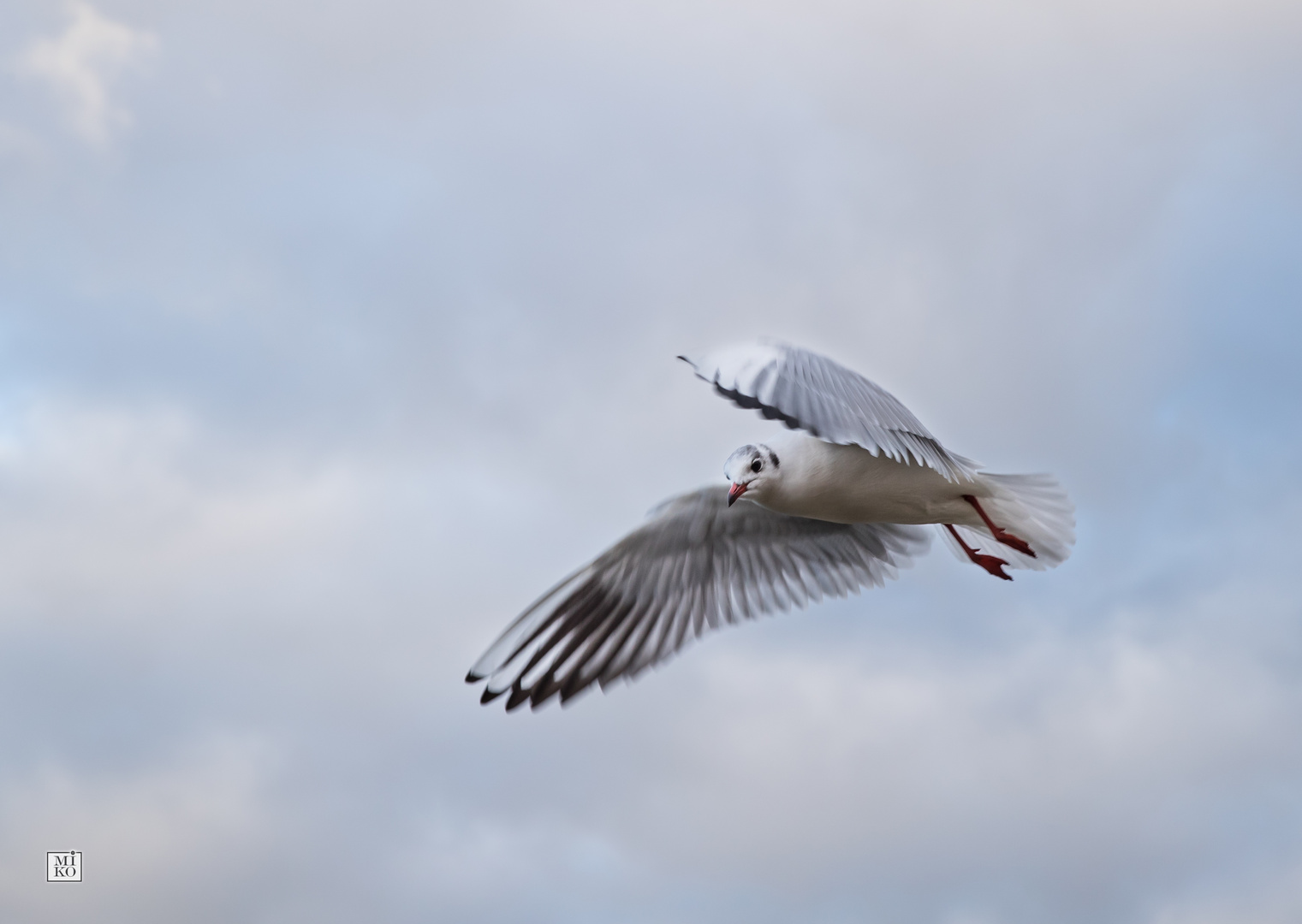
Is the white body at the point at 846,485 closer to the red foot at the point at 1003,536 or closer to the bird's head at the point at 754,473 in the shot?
the bird's head at the point at 754,473

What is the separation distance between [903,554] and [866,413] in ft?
7.04

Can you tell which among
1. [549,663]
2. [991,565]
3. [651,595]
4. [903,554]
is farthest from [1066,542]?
→ [549,663]

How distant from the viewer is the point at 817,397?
4.07m

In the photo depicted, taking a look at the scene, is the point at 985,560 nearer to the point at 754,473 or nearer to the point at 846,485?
the point at 846,485

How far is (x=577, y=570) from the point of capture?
6043mm

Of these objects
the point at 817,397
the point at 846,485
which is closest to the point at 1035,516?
the point at 846,485

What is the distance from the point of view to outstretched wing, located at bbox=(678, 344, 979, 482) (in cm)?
379

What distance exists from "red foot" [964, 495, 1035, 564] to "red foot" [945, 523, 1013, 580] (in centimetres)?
14

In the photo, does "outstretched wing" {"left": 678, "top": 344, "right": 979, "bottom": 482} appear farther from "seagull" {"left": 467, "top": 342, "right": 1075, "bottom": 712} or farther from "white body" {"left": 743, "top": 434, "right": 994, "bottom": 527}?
"white body" {"left": 743, "top": 434, "right": 994, "bottom": 527}

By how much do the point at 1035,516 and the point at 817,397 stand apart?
2.12m

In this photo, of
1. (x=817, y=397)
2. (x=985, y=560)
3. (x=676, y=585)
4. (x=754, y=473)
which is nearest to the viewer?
(x=817, y=397)

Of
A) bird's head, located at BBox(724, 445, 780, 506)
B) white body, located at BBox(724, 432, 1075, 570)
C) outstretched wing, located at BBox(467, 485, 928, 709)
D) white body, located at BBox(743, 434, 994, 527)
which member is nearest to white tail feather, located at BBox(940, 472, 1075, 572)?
white body, located at BBox(724, 432, 1075, 570)

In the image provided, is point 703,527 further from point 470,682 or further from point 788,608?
point 470,682

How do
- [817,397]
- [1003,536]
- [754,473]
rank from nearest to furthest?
[817,397]
[754,473]
[1003,536]
